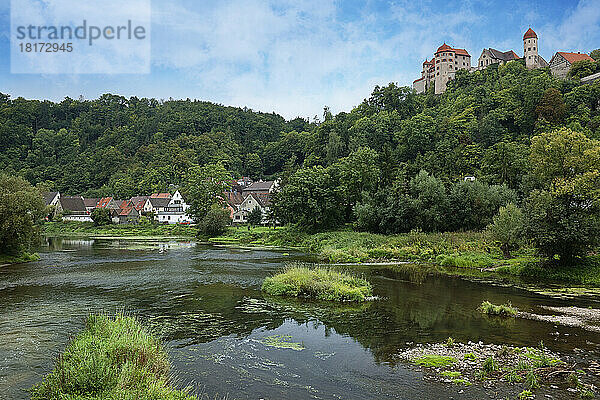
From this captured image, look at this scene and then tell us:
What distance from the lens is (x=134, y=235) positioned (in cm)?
7250

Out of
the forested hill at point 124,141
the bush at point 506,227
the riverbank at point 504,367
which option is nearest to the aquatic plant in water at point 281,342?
the riverbank at point 504,367

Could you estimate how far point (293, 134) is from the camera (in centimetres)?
13350

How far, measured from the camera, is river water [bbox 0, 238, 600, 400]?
1146 centimetres

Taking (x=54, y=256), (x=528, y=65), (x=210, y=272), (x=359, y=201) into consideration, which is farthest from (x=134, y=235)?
(x=528, y=65)

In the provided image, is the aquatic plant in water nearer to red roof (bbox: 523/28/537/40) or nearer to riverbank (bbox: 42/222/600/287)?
riverbank (bbox: 42/222/600/287)

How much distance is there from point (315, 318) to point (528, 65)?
105420 millimetres

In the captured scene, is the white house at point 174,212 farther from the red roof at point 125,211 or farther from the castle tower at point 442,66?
the castle tower at point 442,66

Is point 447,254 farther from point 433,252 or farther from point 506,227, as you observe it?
point 506,227

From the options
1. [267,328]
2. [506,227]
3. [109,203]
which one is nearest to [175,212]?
[109,203]

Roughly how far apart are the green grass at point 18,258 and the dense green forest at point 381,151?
95.3 feet

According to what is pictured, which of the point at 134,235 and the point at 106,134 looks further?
the point at 106,134

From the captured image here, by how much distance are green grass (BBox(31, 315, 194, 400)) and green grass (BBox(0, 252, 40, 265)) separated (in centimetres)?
2952

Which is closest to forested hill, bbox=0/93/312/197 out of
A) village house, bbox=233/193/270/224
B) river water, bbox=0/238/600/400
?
village house, bbox=233/193/270/224

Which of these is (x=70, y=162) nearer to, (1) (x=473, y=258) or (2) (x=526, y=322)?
(1) (x=473, y=258)
